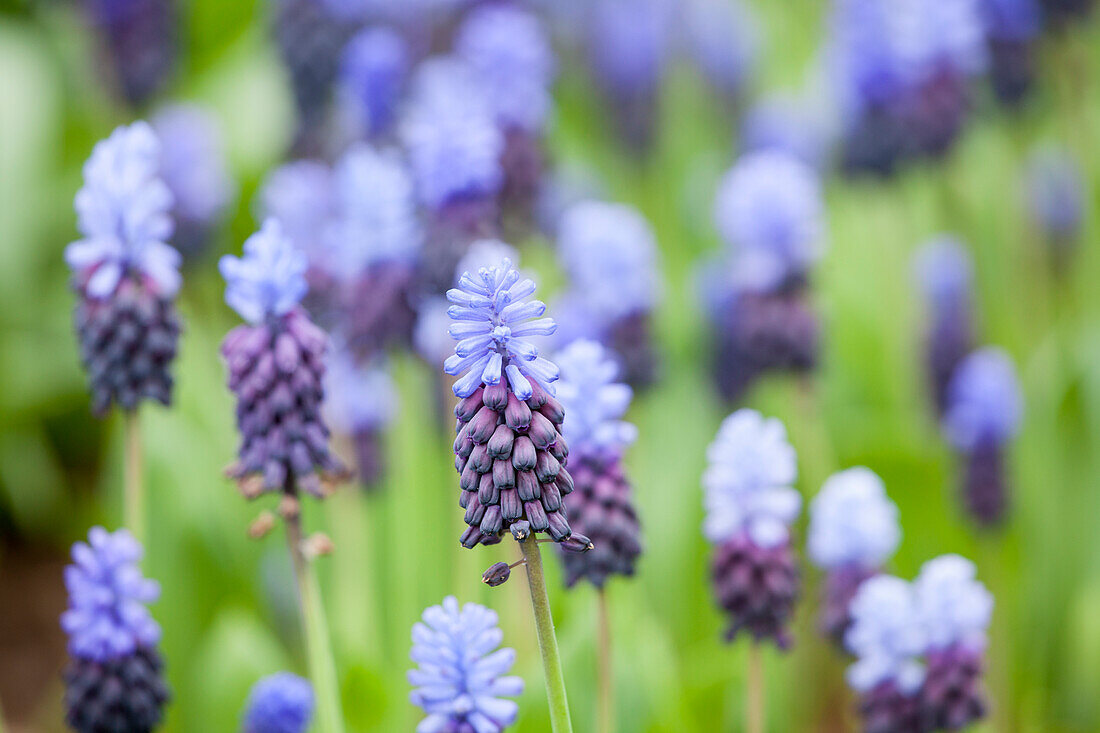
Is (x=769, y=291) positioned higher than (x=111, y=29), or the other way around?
(x=111, y=29)

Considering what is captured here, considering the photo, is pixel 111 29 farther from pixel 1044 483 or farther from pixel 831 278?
pixel 1044 483

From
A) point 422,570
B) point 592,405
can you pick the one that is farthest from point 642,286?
point 592,405

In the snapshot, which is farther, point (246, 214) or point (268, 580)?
point (246, 214)

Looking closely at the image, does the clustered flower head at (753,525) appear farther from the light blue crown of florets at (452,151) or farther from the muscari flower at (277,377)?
the light blue crown of florets at (452,151)

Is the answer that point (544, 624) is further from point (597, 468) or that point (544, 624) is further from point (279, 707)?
point (279, 707)

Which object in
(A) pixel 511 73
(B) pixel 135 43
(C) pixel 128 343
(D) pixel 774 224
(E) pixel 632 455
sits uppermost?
(B) pixel 135 43

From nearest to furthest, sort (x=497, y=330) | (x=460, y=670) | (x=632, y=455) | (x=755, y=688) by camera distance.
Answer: (x=497, y=330)
(x=460, y=670)
(x=755, y=688)
(x=632, y=455)

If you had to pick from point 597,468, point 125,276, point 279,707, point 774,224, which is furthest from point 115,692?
point 774,224
